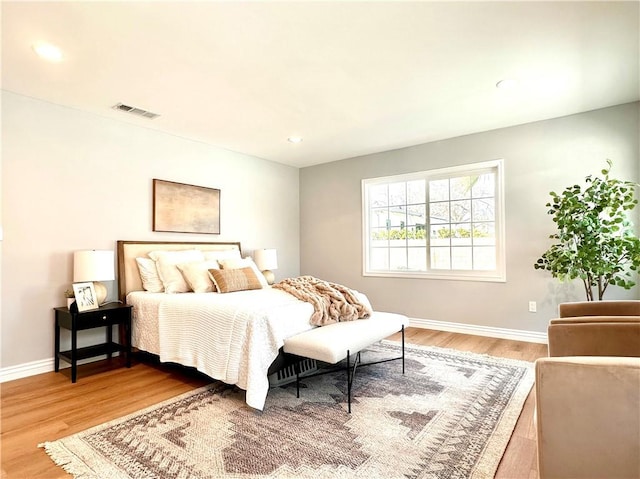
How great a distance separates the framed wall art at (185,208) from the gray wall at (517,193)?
198 cm

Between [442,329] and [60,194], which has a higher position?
[60,194]

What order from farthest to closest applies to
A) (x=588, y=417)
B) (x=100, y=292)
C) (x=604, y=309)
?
(x=100, y=292) < (x=604, y=309) < (x=588, y=417)

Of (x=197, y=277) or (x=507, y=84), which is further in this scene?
(x=197, y=277)

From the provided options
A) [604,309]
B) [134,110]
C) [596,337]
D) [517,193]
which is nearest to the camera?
[596,337]

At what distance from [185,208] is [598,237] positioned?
423 centimetres

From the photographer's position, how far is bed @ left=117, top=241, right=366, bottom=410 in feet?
7.61

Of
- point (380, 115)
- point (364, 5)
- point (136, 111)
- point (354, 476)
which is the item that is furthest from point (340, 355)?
point (136, 111)

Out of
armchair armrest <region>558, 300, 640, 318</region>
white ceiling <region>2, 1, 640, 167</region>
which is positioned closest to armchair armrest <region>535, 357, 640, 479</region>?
armchair armrest <region>558, 300, 640, 318</region>

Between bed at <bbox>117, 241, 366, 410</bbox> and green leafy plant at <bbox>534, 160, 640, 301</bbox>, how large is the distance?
2.41 m

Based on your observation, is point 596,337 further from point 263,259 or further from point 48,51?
point 48,51

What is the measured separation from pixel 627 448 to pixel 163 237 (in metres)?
4.06

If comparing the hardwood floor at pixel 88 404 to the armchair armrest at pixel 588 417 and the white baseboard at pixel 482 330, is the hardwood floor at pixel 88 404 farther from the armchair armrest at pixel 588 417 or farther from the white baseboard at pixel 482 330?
the armchair armrest at pixel 588 417

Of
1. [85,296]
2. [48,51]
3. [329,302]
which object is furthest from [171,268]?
[48,51]

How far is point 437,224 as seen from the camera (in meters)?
4.53
